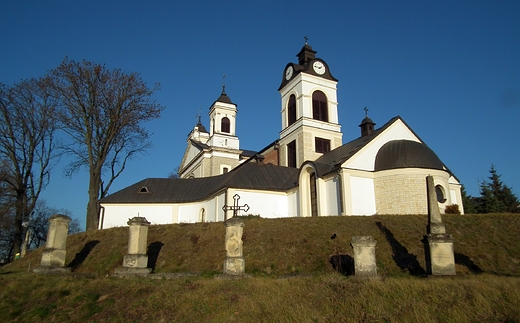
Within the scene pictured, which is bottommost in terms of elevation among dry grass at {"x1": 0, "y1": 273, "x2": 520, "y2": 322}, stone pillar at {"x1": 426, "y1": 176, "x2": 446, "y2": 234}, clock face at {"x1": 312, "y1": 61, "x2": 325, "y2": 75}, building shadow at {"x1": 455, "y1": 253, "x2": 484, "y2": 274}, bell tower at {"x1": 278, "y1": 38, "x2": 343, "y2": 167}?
dry grass at {"x1": 0, "y1": 273, "x2": 520, "y2": 322}

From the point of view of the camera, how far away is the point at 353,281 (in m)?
9.17

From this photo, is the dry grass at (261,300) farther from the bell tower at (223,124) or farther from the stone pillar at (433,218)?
the bell tower at (223,124)

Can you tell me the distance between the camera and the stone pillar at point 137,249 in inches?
513

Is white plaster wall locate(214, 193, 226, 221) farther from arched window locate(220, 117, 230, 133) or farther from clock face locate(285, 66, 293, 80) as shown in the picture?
arched window locate(220, 117, 230, 133)

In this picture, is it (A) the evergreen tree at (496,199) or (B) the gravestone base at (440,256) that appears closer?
(B) the gravestone base at (440,256)

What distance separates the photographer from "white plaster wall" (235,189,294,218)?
2533 cm

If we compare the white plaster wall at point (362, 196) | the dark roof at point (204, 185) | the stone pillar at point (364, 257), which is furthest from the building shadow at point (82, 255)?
the white plaster wall at point (362, 196)

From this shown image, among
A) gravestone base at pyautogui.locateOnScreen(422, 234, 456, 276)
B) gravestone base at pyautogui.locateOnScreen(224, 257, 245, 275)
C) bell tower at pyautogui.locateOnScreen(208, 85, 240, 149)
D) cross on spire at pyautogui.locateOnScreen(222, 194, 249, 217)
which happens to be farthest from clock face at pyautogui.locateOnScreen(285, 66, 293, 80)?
gravestone base at pyautogui.locateOnScreen(422, 234, 456, 276)

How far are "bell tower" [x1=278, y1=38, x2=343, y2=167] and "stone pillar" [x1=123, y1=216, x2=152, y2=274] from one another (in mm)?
20825

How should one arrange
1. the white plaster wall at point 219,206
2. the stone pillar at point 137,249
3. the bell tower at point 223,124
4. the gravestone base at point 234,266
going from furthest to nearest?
the bell tower at point 223,124 < the white plaster wall at point 219,206 < the stone pillar at point 137,249 < the gravestone base at point 234,266

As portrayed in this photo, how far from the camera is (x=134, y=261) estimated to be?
13.1 metres

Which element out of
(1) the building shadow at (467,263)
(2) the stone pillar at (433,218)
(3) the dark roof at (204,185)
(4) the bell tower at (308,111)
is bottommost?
(1) the building shadow at (467,263)

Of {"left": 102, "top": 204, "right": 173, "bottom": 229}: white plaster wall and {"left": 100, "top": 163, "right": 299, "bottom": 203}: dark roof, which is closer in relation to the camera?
{"left": 100, "top": 163, "right": 299, "bottom": 203}: dark roof

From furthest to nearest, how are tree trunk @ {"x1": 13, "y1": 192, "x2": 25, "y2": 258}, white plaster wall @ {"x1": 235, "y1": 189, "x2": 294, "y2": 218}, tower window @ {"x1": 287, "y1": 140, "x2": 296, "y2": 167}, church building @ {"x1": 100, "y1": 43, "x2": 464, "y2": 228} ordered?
tower window @ {"x1": 287, "y1": 140, "x2": 296, "y2": 167} < white plaster wall @ {"x1": 235, "y1": 189, "x2": 294, "y2": 218} < tree trunk @ {"x1": 13, "y1": 192, "x2": 25, "y2": 258} < church building @ {"x1": 100, "y1": 43, "x2": 464, "y2": 228}
